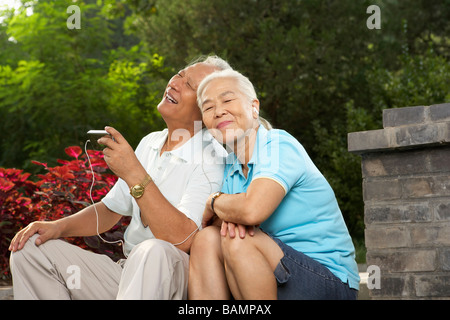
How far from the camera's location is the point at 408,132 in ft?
9.48

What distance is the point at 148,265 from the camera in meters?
1.91

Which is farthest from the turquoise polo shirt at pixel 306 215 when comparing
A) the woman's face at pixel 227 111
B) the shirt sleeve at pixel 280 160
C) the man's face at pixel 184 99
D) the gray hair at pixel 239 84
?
the man's face at pixel 184 99

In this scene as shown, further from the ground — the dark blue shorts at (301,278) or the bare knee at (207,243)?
the bare knee at (207,243)

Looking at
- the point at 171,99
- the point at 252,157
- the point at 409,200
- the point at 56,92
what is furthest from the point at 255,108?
the point at 56,92

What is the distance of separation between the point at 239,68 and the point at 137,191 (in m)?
7.37

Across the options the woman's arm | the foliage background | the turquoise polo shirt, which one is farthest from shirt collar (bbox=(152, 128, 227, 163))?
the foliage background

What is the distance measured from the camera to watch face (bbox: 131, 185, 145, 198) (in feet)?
6.92

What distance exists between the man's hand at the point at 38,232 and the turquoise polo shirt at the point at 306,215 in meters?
0.86

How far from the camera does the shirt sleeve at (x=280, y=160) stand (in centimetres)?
202

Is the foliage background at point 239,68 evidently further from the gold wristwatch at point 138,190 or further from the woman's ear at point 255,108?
the gold wristwatch at point 138,190

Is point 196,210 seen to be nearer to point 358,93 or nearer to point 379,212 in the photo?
point 379,212

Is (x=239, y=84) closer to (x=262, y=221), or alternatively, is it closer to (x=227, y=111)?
(x=227, y=111)

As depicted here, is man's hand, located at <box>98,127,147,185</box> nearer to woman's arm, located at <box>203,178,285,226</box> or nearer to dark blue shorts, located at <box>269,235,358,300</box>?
woman's arm, located at <box>203,178,285,226</box>

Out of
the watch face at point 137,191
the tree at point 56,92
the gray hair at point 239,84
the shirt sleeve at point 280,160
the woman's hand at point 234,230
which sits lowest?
the woman's hand at point 234,230
